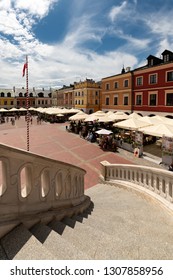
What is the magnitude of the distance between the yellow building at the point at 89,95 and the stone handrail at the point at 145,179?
1764 inches

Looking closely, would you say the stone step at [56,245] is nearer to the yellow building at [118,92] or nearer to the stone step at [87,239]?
the stone step at [87,239]

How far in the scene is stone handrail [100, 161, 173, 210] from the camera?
5.79 metres

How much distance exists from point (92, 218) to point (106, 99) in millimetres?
38101

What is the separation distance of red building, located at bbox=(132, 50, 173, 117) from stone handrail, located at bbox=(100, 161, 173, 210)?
20815mm

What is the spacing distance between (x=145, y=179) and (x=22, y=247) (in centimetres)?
550

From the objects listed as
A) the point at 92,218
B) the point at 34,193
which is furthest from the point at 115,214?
the point at 34,193

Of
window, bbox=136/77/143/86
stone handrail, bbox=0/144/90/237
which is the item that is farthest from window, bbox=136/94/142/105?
stone handrail, bbox=0/144/90/237

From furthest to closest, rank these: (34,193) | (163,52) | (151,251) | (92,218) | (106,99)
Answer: (106,99), (163,52), (92,218), (34,193), (151,251)

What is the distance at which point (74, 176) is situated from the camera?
523 centimetres

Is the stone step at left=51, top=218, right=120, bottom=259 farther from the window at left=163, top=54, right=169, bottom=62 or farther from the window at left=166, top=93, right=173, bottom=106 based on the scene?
the window at left=163, top=54, right=169, bottom=62

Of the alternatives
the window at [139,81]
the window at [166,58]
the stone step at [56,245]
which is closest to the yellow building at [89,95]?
the window at [139,81]

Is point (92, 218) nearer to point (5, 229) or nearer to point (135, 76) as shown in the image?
point (5, 229)

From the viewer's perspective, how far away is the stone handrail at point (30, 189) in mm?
2943
